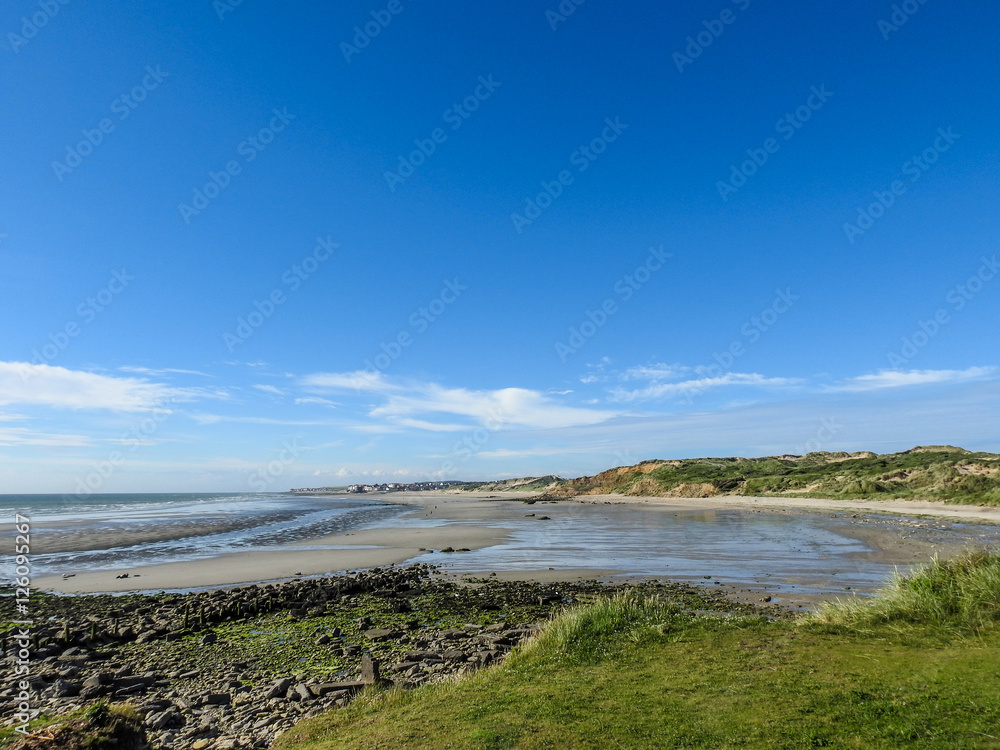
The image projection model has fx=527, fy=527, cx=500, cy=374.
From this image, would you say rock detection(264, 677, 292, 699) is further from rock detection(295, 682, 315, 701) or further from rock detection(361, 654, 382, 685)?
rock detection(361, 654, 382, 685)

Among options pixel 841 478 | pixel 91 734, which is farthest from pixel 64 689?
pixel 841 478

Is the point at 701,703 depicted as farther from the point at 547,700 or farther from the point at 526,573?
the point at 526,573

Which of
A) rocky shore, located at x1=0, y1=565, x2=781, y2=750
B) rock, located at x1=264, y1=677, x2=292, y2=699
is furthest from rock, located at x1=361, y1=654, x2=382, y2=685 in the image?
rock, located at x1=264, y1=677, x2=292, y2=699

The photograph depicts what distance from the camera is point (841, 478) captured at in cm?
8625

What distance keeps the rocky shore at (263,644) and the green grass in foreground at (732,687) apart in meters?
2.21

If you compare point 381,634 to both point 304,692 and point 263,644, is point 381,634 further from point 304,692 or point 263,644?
point 304,692

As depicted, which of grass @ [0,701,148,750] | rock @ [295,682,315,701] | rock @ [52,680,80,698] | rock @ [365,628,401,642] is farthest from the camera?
rock @ [365,628,401,642]

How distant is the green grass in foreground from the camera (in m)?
6.96

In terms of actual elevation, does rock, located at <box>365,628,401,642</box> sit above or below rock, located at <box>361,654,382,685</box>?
below

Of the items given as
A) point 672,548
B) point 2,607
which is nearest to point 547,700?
point 2,607

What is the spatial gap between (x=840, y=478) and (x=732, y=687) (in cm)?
9425

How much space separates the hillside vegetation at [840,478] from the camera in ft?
214

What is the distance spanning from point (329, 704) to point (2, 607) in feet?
69.6

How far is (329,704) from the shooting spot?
10719mm
